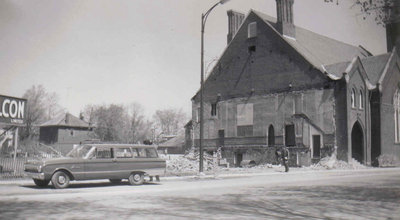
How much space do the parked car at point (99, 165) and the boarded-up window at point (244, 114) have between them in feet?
83.0

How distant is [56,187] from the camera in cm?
1617

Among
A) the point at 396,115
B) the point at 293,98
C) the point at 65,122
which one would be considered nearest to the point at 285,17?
the point at 293,98

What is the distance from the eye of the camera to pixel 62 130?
7669 centimetres

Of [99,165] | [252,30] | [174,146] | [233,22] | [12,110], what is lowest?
[99,165]

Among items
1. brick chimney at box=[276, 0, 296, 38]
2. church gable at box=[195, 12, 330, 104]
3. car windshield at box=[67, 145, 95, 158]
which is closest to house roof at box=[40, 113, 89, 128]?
church gable at box=[195, 12, 330, 104]

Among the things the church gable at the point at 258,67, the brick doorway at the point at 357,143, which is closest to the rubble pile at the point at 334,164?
the brick doorway at the point at 357,143

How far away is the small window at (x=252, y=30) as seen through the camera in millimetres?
43531

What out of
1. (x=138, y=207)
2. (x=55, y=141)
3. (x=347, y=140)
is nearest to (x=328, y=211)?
(x=138, y=207)

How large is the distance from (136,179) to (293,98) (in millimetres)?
24910

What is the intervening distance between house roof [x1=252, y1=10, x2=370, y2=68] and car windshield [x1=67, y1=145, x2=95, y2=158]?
2708cm

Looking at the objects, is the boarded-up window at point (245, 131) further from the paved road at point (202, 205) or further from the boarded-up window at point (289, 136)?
the paved road at point (202, 205)

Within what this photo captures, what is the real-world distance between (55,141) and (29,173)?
63.6m

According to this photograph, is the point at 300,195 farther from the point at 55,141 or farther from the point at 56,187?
the point at 55,141

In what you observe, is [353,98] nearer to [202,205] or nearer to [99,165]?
[99,165]
